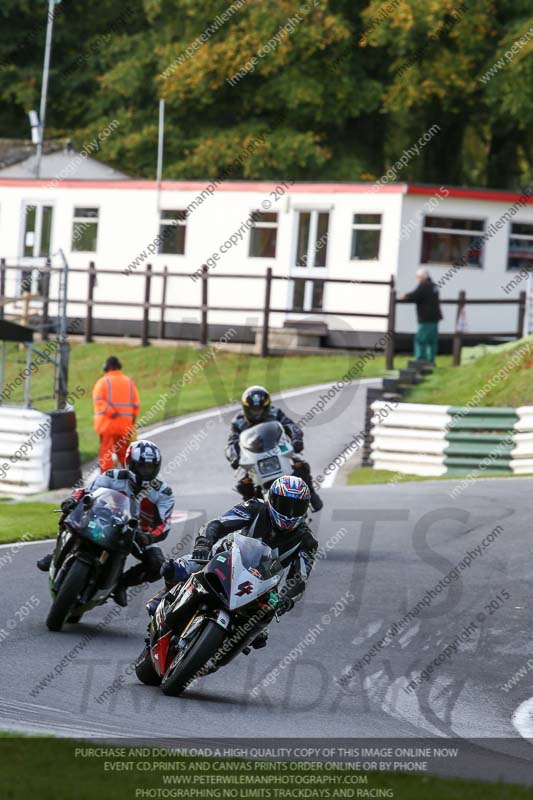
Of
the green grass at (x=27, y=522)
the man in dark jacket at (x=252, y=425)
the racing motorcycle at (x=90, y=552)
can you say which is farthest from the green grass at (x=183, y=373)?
the racing motorcycle at (x=90, y=552)

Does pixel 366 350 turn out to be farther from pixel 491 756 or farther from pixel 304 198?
pixel 491 756

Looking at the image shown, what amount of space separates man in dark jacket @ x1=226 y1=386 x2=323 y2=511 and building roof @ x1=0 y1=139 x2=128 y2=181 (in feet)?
86.7

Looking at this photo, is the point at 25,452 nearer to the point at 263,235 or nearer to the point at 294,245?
the point at 294,245

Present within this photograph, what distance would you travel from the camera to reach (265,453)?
13.3 meters

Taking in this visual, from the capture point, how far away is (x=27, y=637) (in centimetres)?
1006

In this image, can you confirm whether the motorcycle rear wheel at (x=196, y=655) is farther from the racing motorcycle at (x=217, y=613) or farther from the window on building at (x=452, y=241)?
the window on building at (x=452, y=241)

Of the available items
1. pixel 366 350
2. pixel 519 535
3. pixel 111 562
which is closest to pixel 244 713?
pixel 111 562

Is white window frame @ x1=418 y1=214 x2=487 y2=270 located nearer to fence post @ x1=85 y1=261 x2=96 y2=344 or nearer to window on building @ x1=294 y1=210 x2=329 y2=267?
window on building @ x1=294 y1=210 x2=329 y2=267

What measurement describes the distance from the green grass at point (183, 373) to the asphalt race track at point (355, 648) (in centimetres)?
955

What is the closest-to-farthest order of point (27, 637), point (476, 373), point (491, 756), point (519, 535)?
point (491, 756) → point (27, 637) → point (519, 535) → point (476, 373)

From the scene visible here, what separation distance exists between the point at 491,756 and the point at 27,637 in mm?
3789

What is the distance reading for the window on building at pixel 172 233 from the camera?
34.1 m

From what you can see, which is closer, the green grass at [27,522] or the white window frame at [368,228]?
the green grass at [27,522]

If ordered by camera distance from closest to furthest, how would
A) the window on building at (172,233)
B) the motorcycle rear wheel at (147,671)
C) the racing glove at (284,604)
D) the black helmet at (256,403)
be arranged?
the racing glove at (284,604)
the motorcycle rear wheel at (147,671)
the black helmet at (256,403)
the window on building at (172,233)
